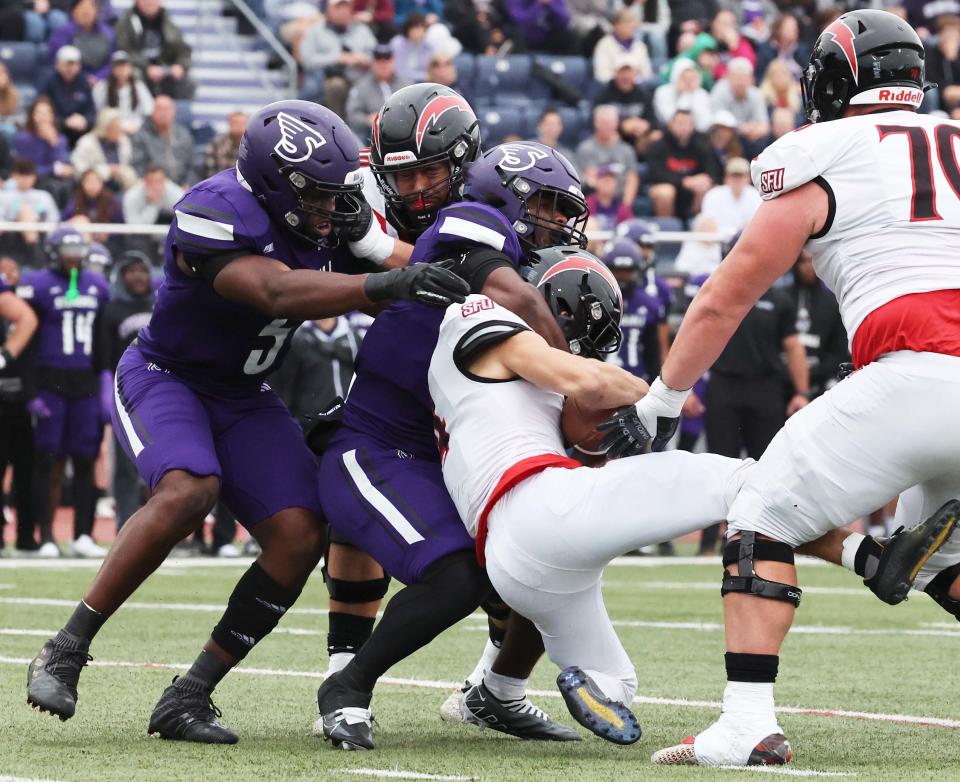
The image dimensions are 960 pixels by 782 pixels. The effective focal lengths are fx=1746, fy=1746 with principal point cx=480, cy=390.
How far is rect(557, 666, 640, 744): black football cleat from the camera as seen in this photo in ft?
13.9

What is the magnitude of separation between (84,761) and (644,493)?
149 centimetres

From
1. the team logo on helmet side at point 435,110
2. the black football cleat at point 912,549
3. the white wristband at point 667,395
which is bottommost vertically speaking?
the black football cleat at point 912,549

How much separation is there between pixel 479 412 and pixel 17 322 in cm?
741

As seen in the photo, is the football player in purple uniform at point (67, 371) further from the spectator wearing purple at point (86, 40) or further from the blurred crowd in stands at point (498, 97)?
the spectator wearing purple at point (86, 40)

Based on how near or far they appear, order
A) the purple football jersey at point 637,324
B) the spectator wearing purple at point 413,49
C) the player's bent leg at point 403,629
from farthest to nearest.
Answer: the spectator wearing purple at point 413,49
the purple football jersey at point 637,324
the player's bent leg at point 403,629

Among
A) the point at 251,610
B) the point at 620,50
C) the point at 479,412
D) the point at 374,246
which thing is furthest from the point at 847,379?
the point at 620,50

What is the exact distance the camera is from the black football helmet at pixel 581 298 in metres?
4.58

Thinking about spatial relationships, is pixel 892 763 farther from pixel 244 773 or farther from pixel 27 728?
pixel 27 728

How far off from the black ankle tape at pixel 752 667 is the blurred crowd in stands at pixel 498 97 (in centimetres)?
715

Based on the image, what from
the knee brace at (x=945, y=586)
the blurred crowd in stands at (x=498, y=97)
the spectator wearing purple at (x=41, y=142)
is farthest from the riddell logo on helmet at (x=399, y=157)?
the spectator wearing purple at (x=41, y=142)

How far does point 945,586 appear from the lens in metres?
4.43

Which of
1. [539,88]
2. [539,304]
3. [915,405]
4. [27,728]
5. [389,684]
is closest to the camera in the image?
[915,405]

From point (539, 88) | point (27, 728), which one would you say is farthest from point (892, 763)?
point (539, 88)

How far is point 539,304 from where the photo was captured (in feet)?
14.4
